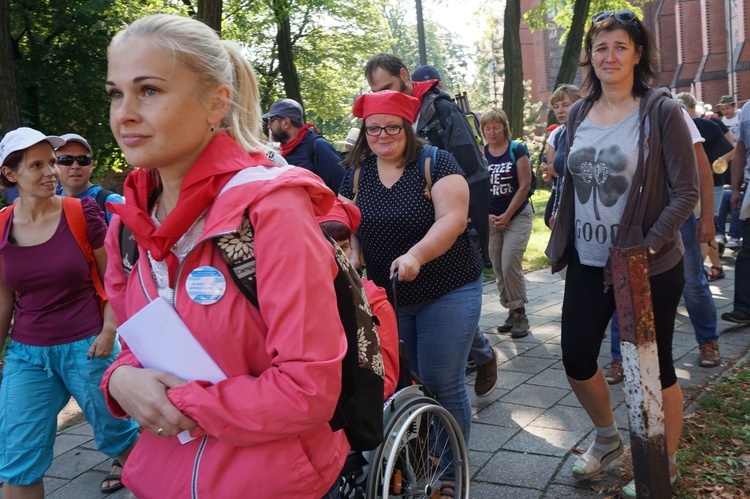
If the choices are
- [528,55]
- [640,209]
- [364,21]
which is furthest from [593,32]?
[528,55]

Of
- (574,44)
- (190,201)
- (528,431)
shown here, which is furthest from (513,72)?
(190,201)

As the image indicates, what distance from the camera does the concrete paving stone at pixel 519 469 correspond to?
4008 millimetres

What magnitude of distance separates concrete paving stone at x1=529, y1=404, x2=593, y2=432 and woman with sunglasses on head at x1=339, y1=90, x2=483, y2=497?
1205mm

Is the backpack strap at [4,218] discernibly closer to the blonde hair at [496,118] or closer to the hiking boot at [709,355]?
the blonde hair at [496,118]

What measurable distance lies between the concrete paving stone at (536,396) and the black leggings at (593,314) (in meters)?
1.49

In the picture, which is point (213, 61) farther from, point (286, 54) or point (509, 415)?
point (286, 54)

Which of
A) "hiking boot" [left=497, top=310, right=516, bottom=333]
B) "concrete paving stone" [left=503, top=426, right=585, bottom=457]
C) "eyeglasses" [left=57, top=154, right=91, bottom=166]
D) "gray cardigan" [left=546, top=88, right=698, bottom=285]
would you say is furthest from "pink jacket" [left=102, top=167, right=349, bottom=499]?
"hiking boot" [left=497, top=310, right=516, bottom=333]

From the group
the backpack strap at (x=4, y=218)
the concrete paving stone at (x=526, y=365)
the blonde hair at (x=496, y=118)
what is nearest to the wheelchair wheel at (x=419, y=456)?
the backpack strap at (x=4, y=218)

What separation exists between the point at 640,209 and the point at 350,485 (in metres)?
1.79

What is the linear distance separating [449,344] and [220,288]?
215cm

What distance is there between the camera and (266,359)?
1.71m

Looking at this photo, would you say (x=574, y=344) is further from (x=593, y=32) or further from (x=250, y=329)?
(x=250, y=329)

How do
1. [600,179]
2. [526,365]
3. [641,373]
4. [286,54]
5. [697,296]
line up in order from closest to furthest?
[641,373] < [600,179] < [697,296] < [526,365] < [286,54]

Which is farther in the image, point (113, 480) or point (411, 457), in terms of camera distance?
point (113, 480)
